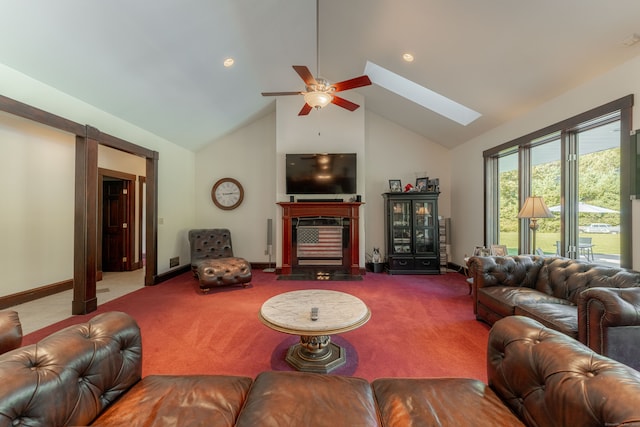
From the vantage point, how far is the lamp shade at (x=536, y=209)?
A: 9.86 ft

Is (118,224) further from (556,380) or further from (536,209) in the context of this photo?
(536,209)

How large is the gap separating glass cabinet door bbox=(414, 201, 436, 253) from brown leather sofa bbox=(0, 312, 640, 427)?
13.7 feet

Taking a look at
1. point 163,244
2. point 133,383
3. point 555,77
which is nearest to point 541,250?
point 555,77

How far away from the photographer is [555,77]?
2.97 m

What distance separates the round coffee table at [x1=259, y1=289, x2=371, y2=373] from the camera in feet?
6.30

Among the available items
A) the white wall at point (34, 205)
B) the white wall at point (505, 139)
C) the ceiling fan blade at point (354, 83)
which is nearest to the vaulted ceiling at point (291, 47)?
the white wall at point (505, 139)

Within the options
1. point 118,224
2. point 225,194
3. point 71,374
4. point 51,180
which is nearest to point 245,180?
point 225,194

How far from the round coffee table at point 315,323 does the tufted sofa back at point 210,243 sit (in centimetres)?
334

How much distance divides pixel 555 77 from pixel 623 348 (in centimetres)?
279

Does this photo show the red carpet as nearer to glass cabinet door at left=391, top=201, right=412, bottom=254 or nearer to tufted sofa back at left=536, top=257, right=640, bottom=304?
tufted sofa back at left=536, top=257, right=640, bottom=304

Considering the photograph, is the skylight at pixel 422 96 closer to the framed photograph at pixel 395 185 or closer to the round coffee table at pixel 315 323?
the framed photograph at pixel 395 185

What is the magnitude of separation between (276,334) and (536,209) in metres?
3.18

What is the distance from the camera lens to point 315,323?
1.96 meters

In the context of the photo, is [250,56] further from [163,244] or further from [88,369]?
[88,369]
